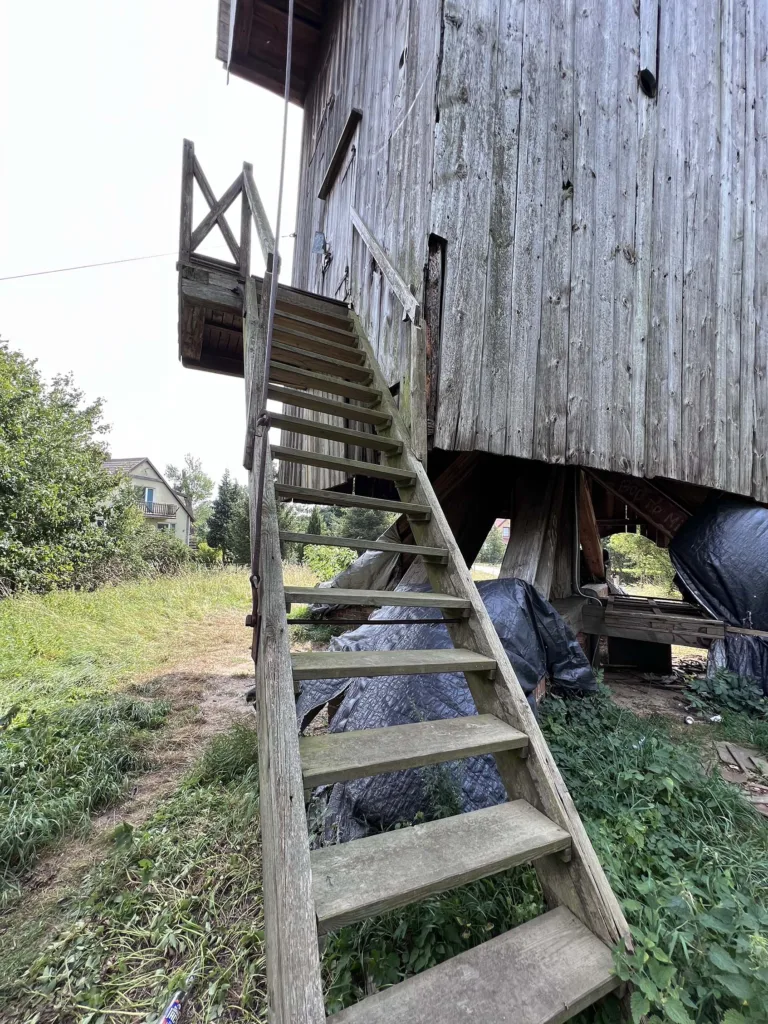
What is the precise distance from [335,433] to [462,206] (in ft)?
5.98

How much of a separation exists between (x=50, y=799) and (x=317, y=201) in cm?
705

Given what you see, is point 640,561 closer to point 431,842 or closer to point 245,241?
point 245,241

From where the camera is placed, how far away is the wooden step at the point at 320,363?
323cm

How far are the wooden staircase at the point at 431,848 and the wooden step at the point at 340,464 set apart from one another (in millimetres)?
301

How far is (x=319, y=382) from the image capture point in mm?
3080

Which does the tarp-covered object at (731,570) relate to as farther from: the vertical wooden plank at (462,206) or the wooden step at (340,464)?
the wooden step at (340,464)

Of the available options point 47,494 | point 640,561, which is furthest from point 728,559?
point 640,561

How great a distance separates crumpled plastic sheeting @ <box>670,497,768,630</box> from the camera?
3768mm

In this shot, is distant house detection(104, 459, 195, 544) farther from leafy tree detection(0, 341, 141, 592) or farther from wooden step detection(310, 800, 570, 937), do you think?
wooden step detection(310, 800, 570, 937)

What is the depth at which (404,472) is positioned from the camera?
258cm

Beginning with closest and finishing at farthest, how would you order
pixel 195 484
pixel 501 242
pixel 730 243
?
pixel 501 242 < pixel 730 243 < pixel 195 484

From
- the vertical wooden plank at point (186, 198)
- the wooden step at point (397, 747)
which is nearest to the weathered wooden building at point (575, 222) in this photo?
the vertical wooden plank at point (186, 198)

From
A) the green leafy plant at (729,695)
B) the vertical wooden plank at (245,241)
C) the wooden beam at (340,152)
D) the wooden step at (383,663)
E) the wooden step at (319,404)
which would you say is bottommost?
the green leafy plant at (729,695)

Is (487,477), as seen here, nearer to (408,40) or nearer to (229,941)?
(408,40)
